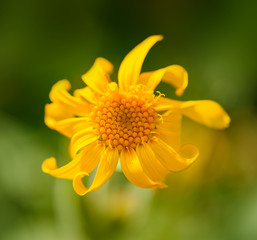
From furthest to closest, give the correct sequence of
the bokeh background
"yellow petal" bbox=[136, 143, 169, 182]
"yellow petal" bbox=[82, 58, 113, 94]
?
the bokeh background
"yellow petal" bbox=[82, 58, 113, 94]
"yellow petal" bbox=[136, 143, 169, 182]

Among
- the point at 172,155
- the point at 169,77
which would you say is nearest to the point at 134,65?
the point at 169,77

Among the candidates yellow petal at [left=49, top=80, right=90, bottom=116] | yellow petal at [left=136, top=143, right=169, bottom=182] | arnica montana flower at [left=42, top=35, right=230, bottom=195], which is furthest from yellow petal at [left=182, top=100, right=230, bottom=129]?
yellow petal at [left=49, top=80, right=90, bottom=116]

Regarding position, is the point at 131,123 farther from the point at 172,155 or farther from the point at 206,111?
the point at 206,111

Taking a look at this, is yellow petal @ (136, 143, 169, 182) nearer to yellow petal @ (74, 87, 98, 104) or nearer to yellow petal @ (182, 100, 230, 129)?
yellow petal @ (182, 100, 230, 129)

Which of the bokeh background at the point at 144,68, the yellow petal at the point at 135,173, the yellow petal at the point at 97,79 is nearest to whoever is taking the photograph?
the yellow petal at the point at 135,173

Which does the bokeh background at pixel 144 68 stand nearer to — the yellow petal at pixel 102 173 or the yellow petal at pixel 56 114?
the yellow petal at pixel 56 114

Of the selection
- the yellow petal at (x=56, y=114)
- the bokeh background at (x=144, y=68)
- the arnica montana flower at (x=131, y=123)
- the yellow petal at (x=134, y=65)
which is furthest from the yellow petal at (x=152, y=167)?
the bokeh background at (x=144, y=68)

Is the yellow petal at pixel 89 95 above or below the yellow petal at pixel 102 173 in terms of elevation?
above

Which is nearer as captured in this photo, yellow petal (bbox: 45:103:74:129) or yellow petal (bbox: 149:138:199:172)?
yellow petal (bbox: 149:138:199:172)

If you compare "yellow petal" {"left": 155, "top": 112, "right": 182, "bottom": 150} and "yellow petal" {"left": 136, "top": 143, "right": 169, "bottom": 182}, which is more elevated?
"yellow petal" {"left": 155, "top": 112, "right": 182, "bottom": 150}
